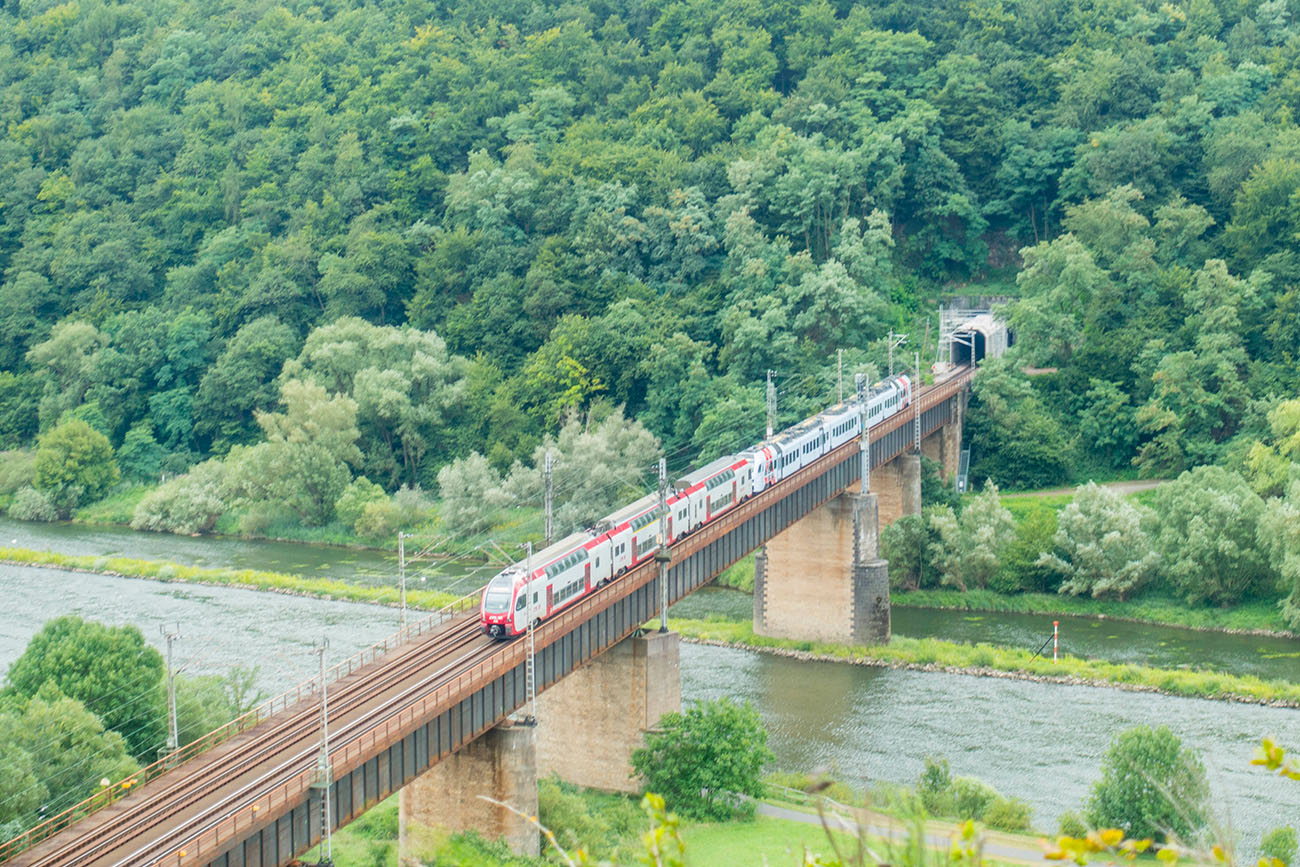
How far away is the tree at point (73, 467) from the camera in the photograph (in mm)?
107750

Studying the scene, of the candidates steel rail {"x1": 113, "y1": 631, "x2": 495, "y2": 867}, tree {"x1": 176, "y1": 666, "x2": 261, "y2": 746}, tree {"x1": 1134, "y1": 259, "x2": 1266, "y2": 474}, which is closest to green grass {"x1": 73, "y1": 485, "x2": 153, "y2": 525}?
tree {"x1": 176, "y1": 666, "x2": 261, "y2": 746}

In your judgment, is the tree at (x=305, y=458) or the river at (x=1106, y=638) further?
the tree at (x=305, y=458)

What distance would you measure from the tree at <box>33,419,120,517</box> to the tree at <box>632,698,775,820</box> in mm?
67675

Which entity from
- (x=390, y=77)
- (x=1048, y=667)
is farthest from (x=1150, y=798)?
(x=390, y=77)

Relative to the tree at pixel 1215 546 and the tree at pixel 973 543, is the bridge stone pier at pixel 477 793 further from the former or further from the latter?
the tree at pixel 1215 546

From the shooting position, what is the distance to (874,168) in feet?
358

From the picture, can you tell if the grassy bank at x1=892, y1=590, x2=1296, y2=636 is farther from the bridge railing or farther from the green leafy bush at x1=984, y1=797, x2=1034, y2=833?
the bridge railing

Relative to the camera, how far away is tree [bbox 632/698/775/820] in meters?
51.9

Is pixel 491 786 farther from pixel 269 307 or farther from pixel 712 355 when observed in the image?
pixel 269 307

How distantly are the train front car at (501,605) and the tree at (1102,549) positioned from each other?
129ft

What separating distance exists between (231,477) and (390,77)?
147 feet

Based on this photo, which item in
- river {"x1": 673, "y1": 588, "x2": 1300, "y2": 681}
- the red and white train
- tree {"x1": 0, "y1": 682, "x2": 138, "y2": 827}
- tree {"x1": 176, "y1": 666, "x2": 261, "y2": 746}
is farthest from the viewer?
river {"x1": 673, "y1": 588, "x2": 1300, "y2": 681}

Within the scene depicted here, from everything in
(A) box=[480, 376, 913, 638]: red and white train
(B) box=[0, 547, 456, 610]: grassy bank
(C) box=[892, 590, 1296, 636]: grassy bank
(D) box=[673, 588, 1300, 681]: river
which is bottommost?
(D) box=[673, 588, 1300, 681]: river

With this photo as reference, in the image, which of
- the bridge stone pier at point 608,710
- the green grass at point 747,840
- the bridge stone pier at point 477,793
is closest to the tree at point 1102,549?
the bridge stone pier at point 608,710
